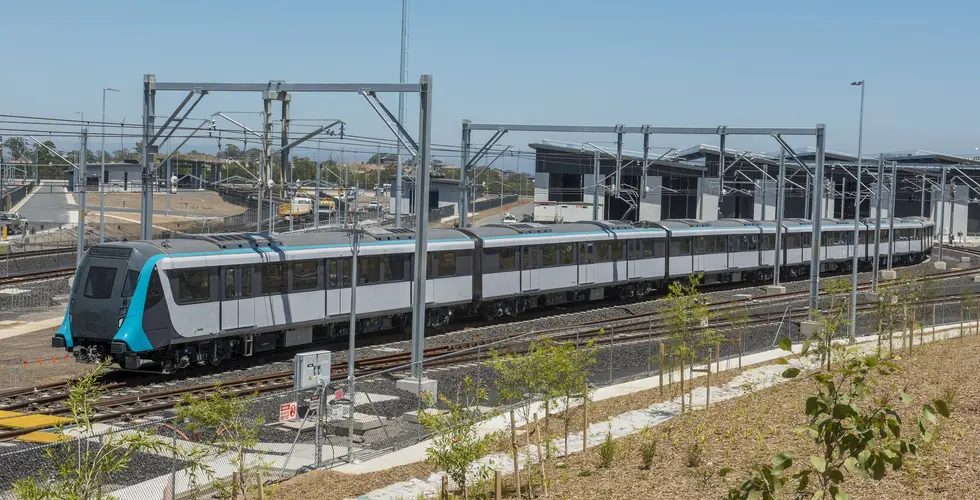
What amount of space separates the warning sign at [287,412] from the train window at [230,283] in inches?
287

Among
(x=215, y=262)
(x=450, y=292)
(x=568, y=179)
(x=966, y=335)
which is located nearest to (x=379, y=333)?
(x=450, y=292)

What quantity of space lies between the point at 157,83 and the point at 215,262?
5.28 metres

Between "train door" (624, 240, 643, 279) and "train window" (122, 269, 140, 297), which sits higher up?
"train window" (122, 269, 140, 297)

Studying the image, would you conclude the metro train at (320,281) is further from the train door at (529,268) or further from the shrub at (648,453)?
the shrub at (648,453)

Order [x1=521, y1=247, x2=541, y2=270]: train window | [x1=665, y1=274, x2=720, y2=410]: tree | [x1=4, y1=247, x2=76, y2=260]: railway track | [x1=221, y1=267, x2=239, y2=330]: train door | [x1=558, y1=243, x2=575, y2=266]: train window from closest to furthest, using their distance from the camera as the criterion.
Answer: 1. [x1=665, y1=274, x2=720, y2=410]: tree
2. [x1=221, y1=267, x2=239, y2=330]: train door
3. [x1=521, y1=247, x2=541, y2=270]: train window
4. [x1=558, y1=243, x2=575, y2=266]: train window
5. [x1=4, y1=247, x2=76, y2=260]: railway track

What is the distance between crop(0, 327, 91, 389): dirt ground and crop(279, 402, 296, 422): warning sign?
8460 millimetres

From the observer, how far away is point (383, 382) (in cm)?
2428

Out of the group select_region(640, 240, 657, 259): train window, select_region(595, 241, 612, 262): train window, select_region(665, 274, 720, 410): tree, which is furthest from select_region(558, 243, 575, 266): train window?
select_region(665, 274, 720, 410): tree

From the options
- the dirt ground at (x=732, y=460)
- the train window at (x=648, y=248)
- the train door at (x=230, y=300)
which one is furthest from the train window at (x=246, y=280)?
the train window at (x=648, y=248)

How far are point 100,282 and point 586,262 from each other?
765 inches

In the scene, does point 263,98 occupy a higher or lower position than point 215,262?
higher

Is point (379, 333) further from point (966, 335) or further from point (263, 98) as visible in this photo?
point (966, 335)

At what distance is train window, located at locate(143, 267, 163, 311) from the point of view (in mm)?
24156

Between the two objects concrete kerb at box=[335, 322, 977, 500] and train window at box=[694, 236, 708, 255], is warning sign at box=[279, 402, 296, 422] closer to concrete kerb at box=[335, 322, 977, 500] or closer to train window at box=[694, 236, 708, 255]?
concrete kerb at box=[335, 322, 977, 500]
